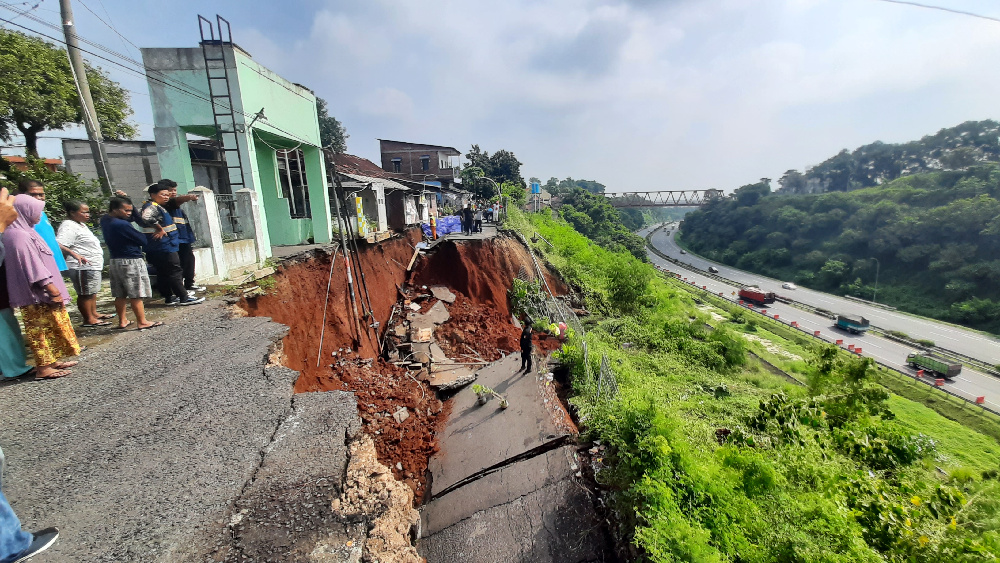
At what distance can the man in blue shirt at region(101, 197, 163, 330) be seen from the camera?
483 cm

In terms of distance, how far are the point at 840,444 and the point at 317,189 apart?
12.8 meters

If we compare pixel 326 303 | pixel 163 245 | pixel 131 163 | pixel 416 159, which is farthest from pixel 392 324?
pixel 416 159

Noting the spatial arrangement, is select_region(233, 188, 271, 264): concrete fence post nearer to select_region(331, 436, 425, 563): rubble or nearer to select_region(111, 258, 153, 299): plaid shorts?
select_region(111, 258, 153, 299): plaid shorts

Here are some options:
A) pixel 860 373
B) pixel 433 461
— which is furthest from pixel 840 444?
pixel 433 461

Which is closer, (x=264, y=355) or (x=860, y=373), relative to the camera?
(x=264, y=355)

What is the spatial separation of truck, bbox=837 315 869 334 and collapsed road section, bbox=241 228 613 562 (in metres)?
28.8

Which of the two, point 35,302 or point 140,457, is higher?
point 35,302

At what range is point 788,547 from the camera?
314 centimetres

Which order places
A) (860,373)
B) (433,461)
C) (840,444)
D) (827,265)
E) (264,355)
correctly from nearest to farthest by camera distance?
1. (264,355)
2. (840,444)
3. (860,373)
4. (433,461)
5. (827,265)

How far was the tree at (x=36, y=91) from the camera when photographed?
1299 centimetres

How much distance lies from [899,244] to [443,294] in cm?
4686

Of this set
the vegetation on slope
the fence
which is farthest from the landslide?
the vegetation on slope

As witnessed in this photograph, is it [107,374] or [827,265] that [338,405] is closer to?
[107,374]

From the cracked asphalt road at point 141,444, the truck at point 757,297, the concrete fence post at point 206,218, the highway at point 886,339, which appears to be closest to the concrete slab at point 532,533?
the cracked asphalt road at point 141,444
